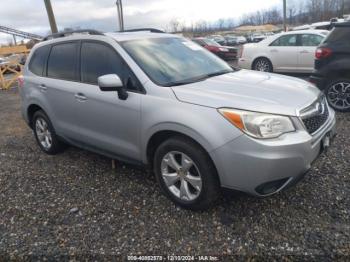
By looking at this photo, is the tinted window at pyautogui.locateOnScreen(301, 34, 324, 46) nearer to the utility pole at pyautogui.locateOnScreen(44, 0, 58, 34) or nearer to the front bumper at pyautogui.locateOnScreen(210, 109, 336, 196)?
the front bumper at pyautogui.locateOnScreen(210, 109, 336, 196)

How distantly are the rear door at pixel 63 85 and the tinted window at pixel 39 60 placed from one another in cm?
15

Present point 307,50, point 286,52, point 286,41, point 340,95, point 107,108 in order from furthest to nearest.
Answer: point 286,41
point 286,52
point 307,50
point 340,95
point 107,108

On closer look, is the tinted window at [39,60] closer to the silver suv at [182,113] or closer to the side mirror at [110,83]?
the silver suv at [182,113]

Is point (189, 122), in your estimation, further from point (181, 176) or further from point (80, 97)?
point (80, 97)

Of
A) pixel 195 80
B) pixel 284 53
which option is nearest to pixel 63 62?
pixel 195 80

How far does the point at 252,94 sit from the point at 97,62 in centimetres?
187

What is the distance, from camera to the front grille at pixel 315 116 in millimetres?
3039

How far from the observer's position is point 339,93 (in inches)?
244

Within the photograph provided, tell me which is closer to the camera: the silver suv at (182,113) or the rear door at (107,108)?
the silver suv at (182,113)

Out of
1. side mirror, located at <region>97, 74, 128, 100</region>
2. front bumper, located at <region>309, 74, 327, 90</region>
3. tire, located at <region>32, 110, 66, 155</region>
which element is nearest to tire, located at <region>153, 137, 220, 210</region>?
side mirror, located at <region>97, 74, 128, 100</region>

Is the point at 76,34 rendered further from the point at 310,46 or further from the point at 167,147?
the point at 310,46

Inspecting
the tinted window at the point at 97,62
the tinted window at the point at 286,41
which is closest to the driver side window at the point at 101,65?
the tinted window at the point at 97,62

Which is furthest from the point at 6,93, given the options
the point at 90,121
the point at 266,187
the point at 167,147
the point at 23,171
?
the point at 266,187

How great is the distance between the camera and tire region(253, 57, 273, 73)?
36.0 ft
